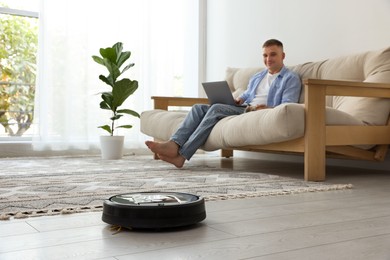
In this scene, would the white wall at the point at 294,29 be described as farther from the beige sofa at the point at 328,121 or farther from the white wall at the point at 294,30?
the beige sofa at the point at 328,121

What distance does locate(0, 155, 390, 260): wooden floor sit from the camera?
1039 millimetres

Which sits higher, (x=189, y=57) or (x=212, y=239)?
(x=189, y=57)

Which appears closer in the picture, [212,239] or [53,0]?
[212,239]

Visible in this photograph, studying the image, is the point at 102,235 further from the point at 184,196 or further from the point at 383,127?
the point at 383,127

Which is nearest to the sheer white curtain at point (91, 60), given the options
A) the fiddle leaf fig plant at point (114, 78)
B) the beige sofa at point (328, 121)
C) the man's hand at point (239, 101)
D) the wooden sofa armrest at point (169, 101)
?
the fiddle leaf fig plant at point (114, 78)

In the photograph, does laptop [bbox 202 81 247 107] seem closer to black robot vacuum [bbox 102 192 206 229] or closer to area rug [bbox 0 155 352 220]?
area rug [bbox 0 155 352 220]

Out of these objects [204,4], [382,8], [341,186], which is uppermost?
[204,4]

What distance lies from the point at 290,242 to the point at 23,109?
12.0 ft

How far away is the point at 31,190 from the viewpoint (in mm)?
1966

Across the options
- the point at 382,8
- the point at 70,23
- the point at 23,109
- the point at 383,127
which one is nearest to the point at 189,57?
the point at 70,23

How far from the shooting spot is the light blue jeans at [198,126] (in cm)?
286

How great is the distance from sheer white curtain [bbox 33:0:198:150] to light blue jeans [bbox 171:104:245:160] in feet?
5.00

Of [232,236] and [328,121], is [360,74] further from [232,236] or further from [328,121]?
[232,236]

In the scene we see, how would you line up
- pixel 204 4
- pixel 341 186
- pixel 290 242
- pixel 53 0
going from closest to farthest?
pixel 290 242, pixel 341 186, pixel 53 0, pixel 204 4
